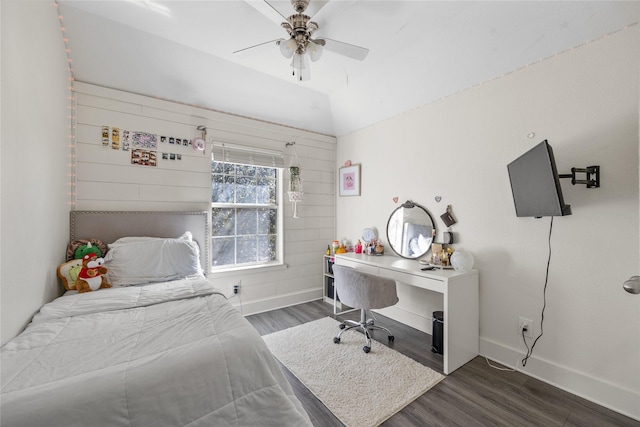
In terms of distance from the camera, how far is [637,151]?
1.71 m

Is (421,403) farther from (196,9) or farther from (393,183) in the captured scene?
(196,9)

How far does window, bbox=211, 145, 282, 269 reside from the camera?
325 cm

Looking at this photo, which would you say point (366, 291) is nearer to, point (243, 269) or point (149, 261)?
point (243, 269)

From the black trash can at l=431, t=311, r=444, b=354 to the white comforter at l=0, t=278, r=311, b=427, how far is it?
164 centimetres

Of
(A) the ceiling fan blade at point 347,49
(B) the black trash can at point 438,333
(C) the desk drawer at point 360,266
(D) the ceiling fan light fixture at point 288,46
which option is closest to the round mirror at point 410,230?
(C) the desk drawer at point 360,266

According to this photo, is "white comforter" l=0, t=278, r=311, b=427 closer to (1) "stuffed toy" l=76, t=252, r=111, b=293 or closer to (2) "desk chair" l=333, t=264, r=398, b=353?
(1) "stuffed toy" l=76, t=252, r=111, b=293

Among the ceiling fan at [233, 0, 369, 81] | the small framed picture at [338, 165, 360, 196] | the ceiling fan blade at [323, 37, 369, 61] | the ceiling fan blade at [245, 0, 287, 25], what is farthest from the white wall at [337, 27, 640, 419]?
the ceiling fan blade at [245, 0, 287, 25]

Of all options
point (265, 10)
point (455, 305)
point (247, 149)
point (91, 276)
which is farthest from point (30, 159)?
point (455, 305)

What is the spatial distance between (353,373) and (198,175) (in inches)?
98.3

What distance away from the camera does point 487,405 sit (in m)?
1.81

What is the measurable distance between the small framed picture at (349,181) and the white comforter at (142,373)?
261 cm

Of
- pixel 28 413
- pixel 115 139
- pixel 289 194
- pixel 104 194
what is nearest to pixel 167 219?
pixel 104 194

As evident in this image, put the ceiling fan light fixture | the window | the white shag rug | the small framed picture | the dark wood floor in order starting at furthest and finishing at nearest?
the small framed picture, the window, the ceiling fan light fixture, the white shag rug, the dark wood floor

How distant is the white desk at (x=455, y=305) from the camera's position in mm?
2188
